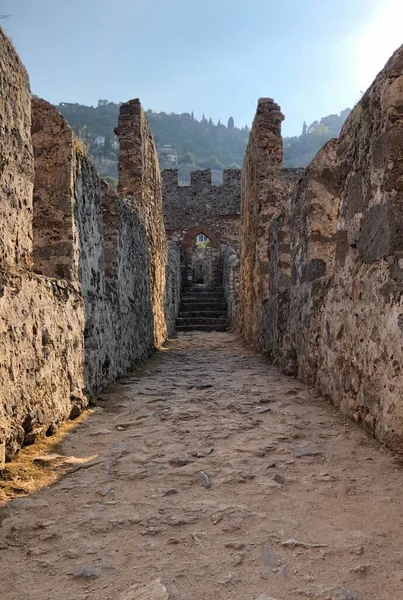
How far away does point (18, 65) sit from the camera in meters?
2.67

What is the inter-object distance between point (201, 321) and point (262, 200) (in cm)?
529

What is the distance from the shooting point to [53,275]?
3.60 metres

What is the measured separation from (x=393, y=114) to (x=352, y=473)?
73.3 inches

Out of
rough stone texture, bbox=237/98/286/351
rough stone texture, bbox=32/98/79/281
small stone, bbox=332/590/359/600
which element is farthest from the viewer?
rough stone texture, bbox=237/98/286/351

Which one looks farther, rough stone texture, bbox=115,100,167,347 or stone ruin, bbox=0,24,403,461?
rough stone texture, bbox=115,100,167,347

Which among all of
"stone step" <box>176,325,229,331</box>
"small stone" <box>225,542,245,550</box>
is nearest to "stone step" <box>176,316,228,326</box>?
"stone step" <box>176,325,229,331</box>

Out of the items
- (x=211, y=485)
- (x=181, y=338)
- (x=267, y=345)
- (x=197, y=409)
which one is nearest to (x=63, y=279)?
(x=197, y=409)

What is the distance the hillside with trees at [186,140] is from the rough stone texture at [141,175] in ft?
164

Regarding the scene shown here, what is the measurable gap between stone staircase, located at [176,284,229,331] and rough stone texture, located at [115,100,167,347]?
3686mm

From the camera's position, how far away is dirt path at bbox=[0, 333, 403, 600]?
1.44 meters

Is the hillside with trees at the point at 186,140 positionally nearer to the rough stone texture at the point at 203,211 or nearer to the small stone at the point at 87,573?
the rough stone texture at the point at 203,211

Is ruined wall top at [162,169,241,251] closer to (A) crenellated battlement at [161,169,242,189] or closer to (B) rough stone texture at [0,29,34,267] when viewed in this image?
(A) crenellated battlement at [161,169,242,189]

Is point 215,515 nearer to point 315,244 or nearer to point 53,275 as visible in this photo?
point 53,275

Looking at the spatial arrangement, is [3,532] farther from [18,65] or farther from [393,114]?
[393,114]
